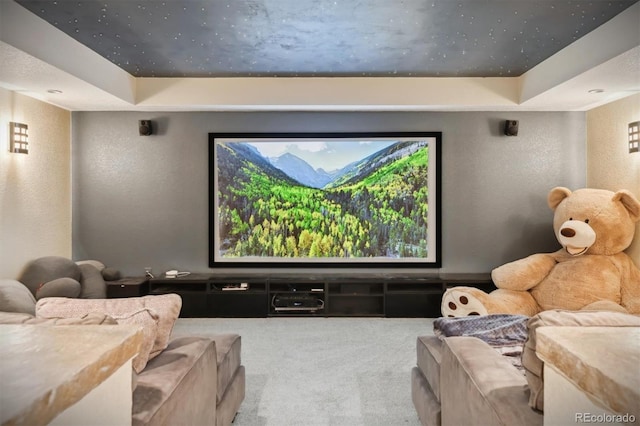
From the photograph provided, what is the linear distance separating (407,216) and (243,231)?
2000mm

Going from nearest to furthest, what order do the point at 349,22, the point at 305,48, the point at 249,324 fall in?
the point at 349,22 → the point at 305,48 → the point at 249,324

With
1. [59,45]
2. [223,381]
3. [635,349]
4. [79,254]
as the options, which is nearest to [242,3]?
[59,45]

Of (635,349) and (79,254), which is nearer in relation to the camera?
(635,349)

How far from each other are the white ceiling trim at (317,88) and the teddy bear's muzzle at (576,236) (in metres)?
1.28

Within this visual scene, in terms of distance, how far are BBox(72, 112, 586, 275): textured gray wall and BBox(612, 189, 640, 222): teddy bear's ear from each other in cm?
119

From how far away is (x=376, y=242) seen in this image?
5.54 m

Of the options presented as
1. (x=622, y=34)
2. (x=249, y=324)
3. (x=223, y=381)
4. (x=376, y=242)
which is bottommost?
(x=249, y=324)

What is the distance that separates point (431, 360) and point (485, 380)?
2.46 feet

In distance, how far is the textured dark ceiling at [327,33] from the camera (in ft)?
10.4

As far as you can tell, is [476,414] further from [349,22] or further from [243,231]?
[243,231]

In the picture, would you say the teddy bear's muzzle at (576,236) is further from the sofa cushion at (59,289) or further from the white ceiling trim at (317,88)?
the sofa cushion at (59,289)
